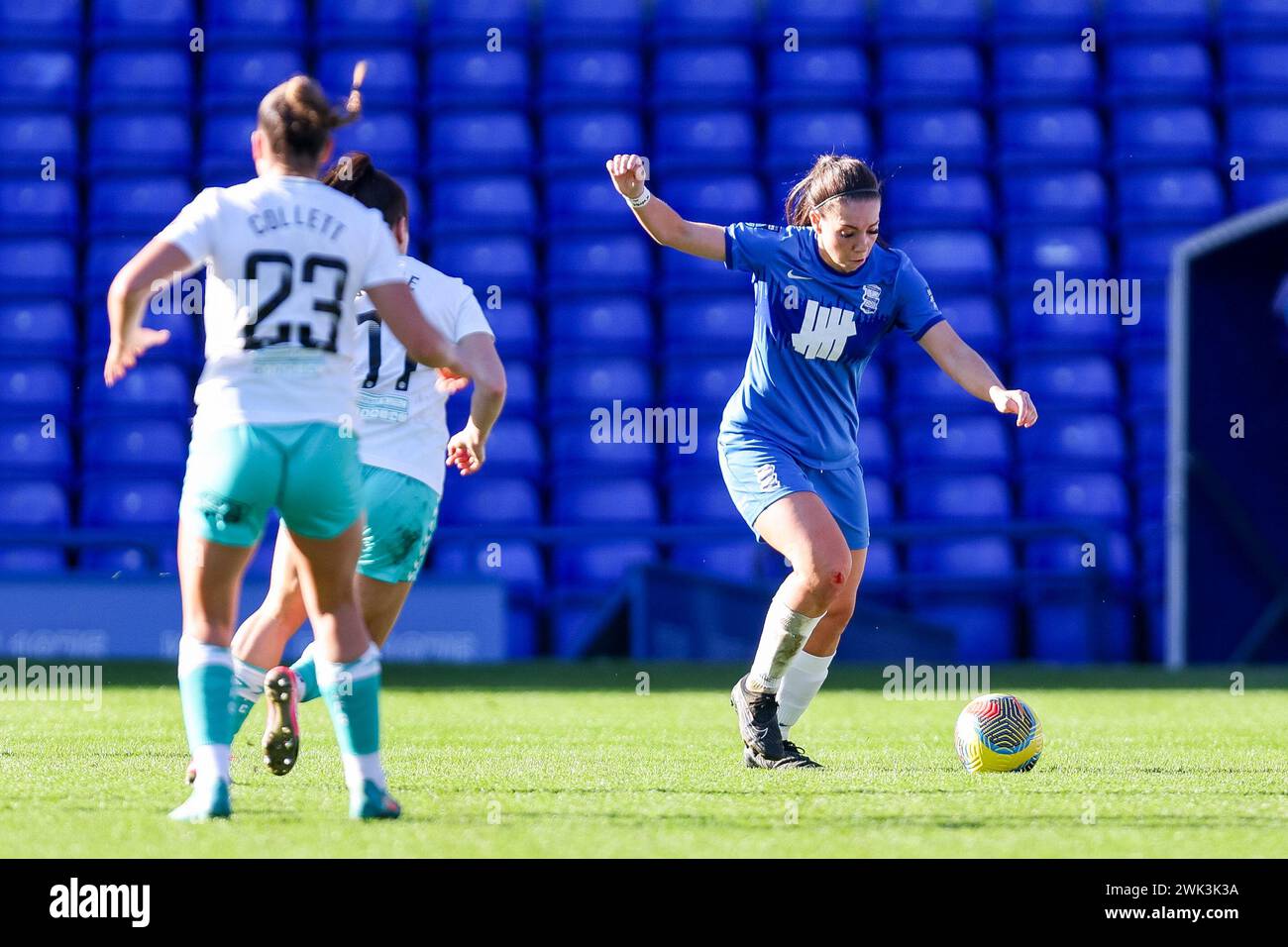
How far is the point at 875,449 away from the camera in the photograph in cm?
Answer: 1305

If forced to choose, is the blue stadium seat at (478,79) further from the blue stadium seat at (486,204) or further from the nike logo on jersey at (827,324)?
the nike logo on jersey at (827,324)

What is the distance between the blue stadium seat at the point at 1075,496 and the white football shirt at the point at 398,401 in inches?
320

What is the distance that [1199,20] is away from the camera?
1491 cm

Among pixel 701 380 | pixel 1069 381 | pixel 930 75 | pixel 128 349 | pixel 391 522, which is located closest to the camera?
pixel 128 349

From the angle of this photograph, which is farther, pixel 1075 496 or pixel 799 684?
pixel 1075 496

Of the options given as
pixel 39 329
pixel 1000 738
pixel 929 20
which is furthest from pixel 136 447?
pixel 1000 738

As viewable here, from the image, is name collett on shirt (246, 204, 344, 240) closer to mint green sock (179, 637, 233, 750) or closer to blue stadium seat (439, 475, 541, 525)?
mint green sock (179, 637, 233, 750)

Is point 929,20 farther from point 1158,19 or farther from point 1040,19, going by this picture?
point 1158,19

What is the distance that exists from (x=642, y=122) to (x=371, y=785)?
11.0 meters

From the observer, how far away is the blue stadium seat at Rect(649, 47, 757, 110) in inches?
569

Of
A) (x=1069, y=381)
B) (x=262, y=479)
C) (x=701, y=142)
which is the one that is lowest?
(x=262, y=479)

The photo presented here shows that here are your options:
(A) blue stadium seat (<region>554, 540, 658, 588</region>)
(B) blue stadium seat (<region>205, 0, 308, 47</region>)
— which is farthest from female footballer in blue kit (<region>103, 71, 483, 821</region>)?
(B) blue stadium seat (<region>205, 0, 308, 47</region>)
